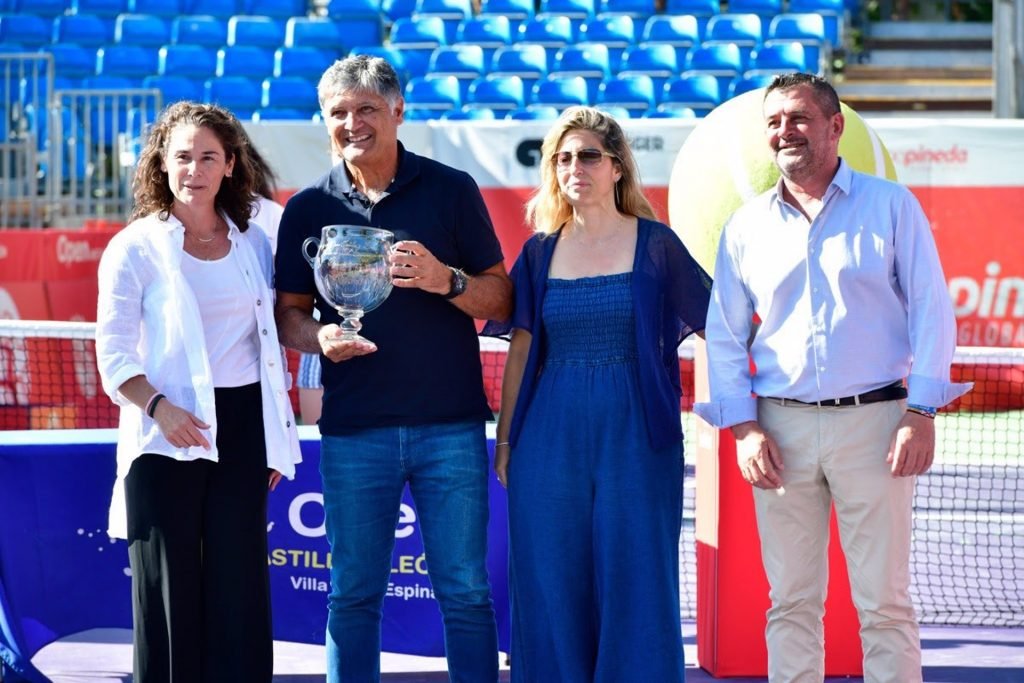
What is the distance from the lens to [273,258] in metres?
4.18

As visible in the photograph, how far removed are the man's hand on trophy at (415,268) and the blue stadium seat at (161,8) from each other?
14.8 metres

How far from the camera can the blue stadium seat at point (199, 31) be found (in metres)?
16.8

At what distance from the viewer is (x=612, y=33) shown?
1583 cm

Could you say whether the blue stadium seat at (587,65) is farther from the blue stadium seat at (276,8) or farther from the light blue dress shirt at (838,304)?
the light blue dress shirt at (838,304)

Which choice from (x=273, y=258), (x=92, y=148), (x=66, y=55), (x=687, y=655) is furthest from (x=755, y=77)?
(x=273, y=258)

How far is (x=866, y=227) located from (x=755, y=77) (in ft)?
35.6

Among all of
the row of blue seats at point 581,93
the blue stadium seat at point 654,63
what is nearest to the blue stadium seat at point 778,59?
the row of blue seats at point 581,93

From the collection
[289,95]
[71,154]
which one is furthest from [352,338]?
[289,95]

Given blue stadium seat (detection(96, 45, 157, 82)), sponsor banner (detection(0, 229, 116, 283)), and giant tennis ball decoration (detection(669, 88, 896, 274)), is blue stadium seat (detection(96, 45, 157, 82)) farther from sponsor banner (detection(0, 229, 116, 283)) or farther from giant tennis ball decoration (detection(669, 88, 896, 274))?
giant tennis ball decoration (detection(669, 88, 896, 274))

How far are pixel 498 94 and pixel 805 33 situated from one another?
351 centimetres

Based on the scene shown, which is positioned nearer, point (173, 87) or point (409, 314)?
point (409, 314)

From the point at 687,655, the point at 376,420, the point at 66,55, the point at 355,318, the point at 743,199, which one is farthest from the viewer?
the point at 66,55

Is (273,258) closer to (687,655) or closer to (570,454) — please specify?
(570,454)

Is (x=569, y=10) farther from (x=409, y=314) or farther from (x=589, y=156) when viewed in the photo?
(x=409, y=314)
